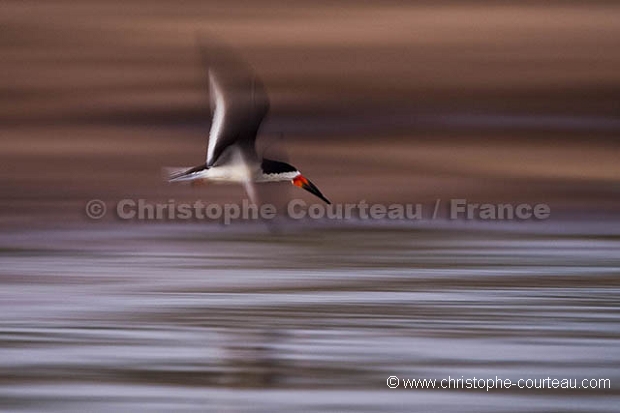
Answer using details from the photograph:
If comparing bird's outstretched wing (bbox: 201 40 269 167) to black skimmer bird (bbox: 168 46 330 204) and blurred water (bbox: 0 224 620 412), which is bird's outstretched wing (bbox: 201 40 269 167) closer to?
black skimmer bird (bbox: 168 46 330 204)

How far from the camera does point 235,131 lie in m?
8.05

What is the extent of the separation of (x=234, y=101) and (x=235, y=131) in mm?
200

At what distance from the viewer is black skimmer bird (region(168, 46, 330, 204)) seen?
7809mm

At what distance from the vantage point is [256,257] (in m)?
9.09

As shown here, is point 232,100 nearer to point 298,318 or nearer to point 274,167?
point 274,167

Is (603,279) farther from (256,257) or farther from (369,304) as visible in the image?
(256,257)


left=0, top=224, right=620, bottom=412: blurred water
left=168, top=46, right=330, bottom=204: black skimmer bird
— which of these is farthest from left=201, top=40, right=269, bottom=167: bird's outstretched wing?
left=0, top=224, right=620, bottom=412: blurred water

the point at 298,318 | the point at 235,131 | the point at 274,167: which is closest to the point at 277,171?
the point at 274,167

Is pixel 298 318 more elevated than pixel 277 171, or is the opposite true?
pixel 277 171

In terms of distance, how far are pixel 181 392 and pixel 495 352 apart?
4.58 feet

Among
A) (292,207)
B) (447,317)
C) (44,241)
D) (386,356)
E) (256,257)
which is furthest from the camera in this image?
(292,207)

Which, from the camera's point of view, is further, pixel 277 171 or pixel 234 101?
pixel 277 171

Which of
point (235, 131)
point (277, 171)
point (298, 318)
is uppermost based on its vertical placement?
point (235, 131)

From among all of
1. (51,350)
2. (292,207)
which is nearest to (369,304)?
(51,350)
